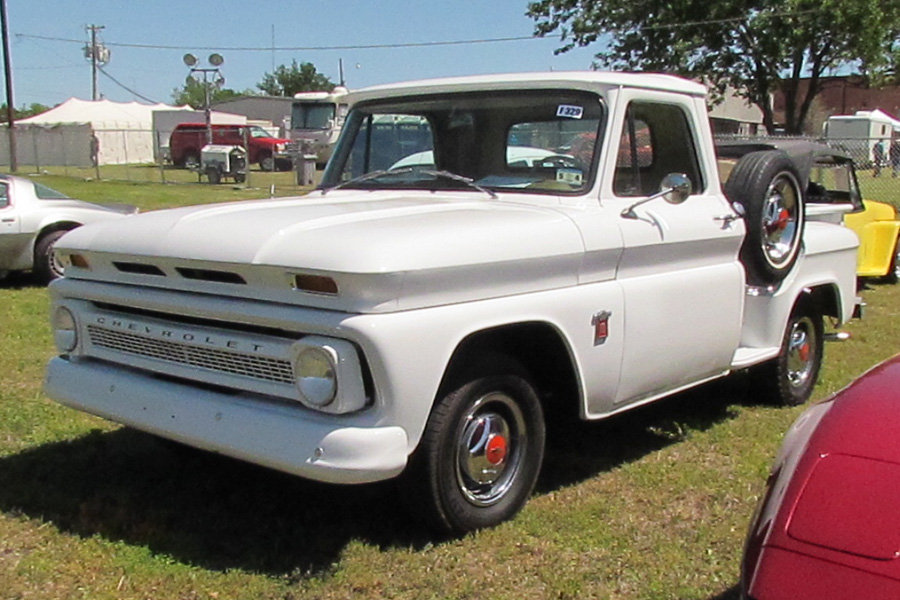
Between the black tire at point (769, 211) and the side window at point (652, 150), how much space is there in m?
0.29

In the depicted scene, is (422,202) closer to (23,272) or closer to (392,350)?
(392,350)

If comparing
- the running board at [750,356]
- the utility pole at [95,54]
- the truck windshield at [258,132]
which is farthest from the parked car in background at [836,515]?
the utility pole at [95,54]

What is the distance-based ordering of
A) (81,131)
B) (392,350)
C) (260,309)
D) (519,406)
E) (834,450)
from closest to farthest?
(834,450), (392,350), (260,309), (519,406), (81,131)

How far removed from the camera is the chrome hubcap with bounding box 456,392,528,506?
12.3 feet

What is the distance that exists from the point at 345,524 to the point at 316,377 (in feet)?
3.19

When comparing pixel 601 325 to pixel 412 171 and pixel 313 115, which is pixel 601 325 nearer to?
pixel 412 171

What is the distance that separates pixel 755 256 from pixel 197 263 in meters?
2.91

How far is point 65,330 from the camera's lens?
4184mm

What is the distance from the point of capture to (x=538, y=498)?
4.34 meters

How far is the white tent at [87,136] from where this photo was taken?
39844mm

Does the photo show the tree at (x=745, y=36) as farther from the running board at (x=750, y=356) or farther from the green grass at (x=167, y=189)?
the running board at (x=750, y=356)

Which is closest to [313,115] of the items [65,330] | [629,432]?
[629,432]

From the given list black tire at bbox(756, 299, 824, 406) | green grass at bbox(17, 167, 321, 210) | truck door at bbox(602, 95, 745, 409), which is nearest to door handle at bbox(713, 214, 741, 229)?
truck door at bbox(602, 95, 745, 409)

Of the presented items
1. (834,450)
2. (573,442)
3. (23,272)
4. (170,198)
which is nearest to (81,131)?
(170,198)
